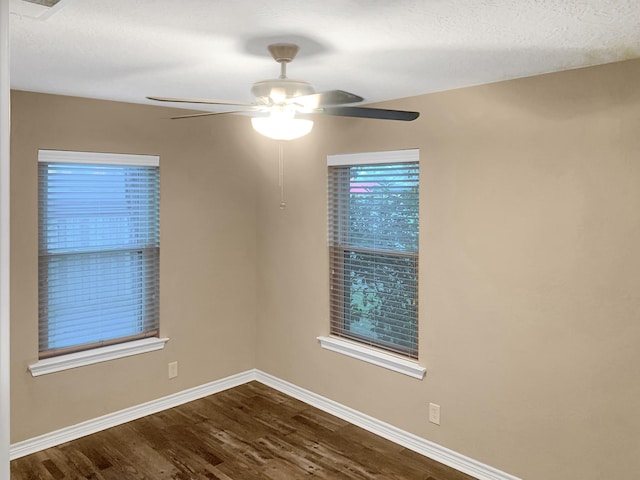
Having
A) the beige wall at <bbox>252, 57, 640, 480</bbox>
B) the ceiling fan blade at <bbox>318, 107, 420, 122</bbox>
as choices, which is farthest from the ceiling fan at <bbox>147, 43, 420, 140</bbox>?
the beige wall at <bbox>252, 57, 640, 480</bbox>

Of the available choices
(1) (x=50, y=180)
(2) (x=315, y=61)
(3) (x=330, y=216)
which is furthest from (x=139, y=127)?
(2) (x=315, y=61)

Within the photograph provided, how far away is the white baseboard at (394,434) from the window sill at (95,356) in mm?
1143

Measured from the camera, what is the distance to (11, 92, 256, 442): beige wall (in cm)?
340

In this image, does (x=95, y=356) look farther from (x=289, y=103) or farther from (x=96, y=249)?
(x=289, y=103)

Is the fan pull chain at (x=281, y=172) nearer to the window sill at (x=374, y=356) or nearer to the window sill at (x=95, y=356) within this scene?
the window sill at (x=374, y=356)

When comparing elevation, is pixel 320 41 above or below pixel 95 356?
above

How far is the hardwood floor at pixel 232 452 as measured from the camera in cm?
323

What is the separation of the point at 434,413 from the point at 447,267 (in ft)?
3.25

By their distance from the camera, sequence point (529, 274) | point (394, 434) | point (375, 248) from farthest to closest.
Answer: point (375, 248) → point (394, 434) → point (529, 274)

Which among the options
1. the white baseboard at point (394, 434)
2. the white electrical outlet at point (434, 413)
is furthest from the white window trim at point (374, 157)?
the white baseboard at point (394, 434)

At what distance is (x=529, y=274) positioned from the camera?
293cm

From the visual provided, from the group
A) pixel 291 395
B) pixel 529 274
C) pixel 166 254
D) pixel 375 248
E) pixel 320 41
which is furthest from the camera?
pixel 291 395

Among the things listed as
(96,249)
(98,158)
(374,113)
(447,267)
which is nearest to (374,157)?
(447,267)

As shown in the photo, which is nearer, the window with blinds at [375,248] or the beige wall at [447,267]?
the beige wall at [447,267]
